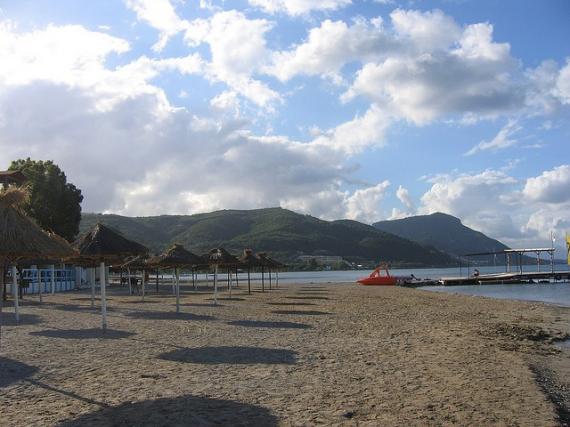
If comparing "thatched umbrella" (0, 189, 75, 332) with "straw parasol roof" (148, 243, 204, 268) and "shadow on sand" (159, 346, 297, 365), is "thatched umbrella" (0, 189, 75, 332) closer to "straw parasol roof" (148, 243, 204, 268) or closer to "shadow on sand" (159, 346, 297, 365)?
"shadow on sand" (159, 346, 297, 365)

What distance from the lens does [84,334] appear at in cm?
1278

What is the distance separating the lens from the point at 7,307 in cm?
2108

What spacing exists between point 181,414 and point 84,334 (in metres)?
7.43

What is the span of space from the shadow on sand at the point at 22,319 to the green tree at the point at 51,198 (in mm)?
23537

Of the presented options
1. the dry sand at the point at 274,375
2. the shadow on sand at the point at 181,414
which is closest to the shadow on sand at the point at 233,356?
the dry sand at the point at 274,375

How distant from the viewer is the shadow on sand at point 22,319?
49.9ft

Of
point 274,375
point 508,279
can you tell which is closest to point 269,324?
point 274,375

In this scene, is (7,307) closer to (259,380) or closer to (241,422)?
(259,380)

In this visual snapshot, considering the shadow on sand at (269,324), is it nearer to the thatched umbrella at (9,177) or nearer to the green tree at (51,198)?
the thatched umbrella at (9,177)

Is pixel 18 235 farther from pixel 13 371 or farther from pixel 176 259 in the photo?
pixel 176 259

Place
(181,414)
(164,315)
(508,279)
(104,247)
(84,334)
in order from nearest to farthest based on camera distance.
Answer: (181,414)
(84,334)
(104,247)
(164,315)
(508,279)

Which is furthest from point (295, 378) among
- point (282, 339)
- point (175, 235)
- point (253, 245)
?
point (175, 235)

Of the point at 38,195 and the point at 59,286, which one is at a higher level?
the point at 38,195

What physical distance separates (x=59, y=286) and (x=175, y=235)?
122514 millimetres
